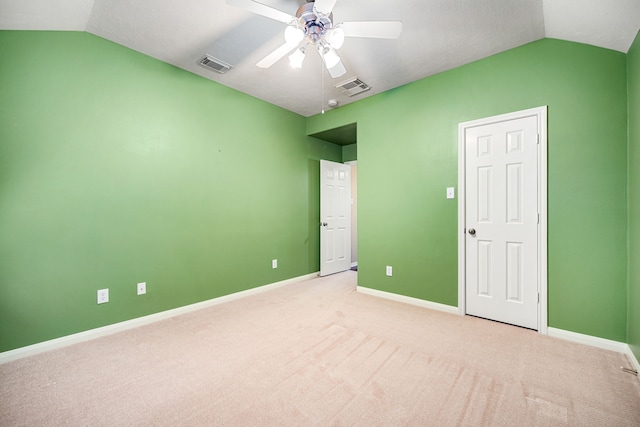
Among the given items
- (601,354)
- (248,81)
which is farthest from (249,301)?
(601,354)

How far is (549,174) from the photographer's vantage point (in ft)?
7.59

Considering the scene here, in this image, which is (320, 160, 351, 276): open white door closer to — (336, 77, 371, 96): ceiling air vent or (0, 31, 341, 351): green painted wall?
(0, 31, 341, 351): green painted wall

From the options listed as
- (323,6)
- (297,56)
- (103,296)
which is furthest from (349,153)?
(103,296)

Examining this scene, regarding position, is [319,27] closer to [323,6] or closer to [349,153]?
[323,6]

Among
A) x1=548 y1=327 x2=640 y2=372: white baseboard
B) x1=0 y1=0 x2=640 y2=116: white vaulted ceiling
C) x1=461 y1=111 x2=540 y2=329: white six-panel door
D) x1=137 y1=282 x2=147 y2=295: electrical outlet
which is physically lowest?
x1=548 y1=327 x2=640 y2=372: white baseboard

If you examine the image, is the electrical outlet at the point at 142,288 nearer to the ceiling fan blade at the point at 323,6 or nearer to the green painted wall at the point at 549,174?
the green painted wall at the point at 549,174

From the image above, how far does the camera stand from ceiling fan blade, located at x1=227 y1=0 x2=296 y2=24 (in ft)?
5.02

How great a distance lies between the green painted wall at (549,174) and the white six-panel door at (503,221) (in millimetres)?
129

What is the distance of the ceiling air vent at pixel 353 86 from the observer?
10.1ft

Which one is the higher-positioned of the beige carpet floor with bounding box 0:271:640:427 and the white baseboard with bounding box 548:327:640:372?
the white baseboard with bounding box 548:327:640:372

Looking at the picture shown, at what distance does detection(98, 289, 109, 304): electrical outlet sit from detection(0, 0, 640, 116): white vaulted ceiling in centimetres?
217

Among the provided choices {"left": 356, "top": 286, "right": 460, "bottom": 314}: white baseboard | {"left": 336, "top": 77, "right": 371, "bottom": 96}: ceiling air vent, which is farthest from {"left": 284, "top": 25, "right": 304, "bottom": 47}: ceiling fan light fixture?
{"left": 356, "top": 286, "right": 460, "bottom": 314}: white baseboard

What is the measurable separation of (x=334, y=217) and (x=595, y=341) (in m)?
3.43

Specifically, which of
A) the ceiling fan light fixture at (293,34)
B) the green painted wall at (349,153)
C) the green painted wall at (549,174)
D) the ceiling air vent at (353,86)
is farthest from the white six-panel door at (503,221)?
the green painted wall at (349,153)
